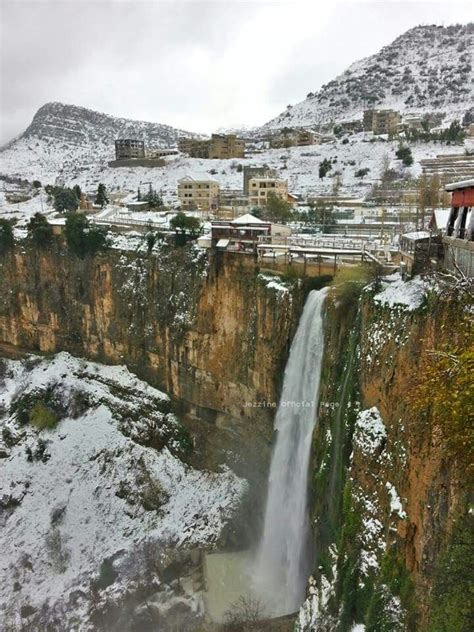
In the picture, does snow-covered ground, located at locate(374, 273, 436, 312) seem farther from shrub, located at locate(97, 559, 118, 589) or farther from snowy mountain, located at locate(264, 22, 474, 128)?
snowy mountain, located at locate(264, 22, 474, 128)

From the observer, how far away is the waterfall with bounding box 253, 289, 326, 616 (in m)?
20.5

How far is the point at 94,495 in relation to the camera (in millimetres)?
27859

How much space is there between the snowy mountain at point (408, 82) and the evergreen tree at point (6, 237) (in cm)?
10611

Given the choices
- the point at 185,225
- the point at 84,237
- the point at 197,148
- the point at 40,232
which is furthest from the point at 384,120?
the point at 40,232

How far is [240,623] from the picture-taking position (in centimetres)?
1877

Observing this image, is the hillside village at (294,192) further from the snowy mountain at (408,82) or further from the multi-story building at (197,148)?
the snowy mountain at (408,82)

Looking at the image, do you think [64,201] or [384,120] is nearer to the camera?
[64,201]

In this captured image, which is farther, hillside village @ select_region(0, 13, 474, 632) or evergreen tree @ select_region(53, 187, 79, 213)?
evergreen tree @ select_region(53, 187, 79, 213)

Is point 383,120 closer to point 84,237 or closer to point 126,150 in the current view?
point 126,150

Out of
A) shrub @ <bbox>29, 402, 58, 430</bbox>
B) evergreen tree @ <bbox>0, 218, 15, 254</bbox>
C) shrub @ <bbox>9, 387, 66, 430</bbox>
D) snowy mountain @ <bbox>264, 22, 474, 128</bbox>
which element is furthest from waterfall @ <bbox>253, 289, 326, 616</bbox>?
snowy mountain @ <bbox>264, 22, 474, 128</bbox>

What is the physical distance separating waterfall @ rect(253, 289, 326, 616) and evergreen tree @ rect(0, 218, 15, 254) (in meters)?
29.9

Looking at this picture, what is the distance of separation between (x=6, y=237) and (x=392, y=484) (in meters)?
38.7

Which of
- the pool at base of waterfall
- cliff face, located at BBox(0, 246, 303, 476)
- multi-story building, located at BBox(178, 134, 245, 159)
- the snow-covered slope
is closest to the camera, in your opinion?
the pool at base of waterfall

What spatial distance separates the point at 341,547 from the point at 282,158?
8801cm
